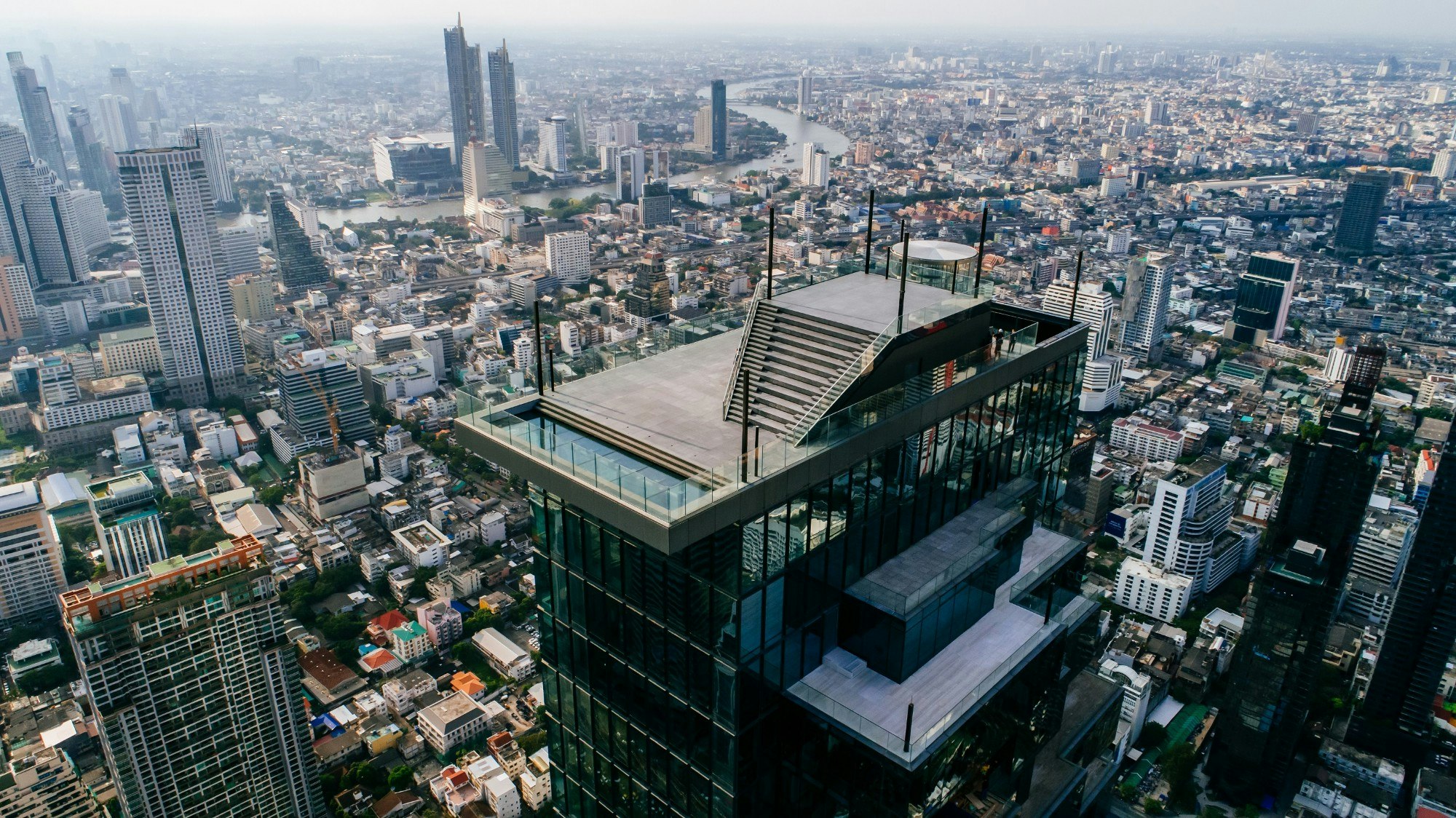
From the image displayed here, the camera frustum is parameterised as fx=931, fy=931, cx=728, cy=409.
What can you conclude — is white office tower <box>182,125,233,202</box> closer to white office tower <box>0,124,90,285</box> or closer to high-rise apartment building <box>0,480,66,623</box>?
white office tower <box>0,124,90,285</box>

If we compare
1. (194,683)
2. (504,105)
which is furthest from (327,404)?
(504,105)

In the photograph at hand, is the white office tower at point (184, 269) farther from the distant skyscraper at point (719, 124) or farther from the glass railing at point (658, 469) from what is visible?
the distant skyscraper at point (719, 124)

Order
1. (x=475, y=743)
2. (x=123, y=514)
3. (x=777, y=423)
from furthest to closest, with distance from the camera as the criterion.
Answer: (x=123, y=514)
(x=475, y=743)
(x=777, y=423)

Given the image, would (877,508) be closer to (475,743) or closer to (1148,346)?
(475,743)

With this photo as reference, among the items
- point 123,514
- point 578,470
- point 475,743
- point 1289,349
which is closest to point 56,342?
point 123,514

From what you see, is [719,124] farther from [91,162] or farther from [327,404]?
[327,404]

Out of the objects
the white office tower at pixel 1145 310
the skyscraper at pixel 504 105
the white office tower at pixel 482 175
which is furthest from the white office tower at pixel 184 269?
the skyscraper at pixel 504 105

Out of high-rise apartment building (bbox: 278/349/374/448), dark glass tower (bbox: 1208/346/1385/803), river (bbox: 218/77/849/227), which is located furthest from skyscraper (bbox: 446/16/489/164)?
dark glass tower (bbox: 1208/346/1385/803)
